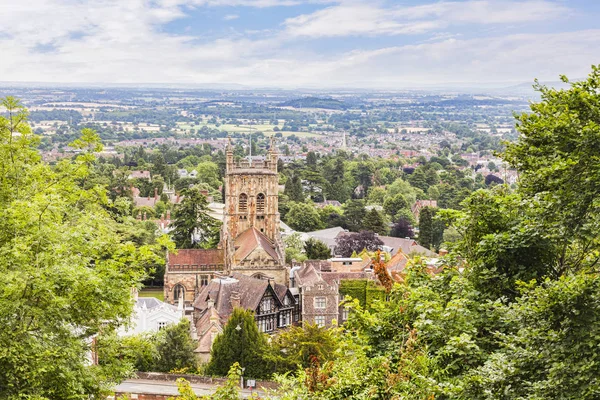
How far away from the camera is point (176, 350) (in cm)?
3634

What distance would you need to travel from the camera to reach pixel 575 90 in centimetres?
1688

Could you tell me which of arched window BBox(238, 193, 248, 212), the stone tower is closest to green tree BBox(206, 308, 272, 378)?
the stone tower

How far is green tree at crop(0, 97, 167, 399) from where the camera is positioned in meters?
13.0

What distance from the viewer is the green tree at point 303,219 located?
8744 cm

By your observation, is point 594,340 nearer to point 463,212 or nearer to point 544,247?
point 544,247

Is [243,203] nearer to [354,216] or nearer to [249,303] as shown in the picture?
[249,303]

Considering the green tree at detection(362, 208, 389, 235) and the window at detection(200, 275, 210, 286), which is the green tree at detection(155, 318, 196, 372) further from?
the green tree at detection(362, 208, 389, 235)

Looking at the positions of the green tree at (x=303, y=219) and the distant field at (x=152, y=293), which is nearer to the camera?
the distant field at (x=152, y=293)

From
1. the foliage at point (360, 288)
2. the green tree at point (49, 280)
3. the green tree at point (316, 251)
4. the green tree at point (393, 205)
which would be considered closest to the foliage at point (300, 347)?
the foliage at point (360, 288)

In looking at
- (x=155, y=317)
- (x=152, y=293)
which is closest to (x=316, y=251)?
(x=152, y=293)

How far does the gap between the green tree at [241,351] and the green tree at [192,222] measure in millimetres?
30215

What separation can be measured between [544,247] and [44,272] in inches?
390

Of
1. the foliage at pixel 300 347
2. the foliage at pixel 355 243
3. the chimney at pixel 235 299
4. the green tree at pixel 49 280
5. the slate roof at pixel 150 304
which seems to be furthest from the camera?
the foliage at pixel 355 243

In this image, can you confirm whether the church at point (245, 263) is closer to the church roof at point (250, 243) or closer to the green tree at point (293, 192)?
the church roof at point (250, 243)
